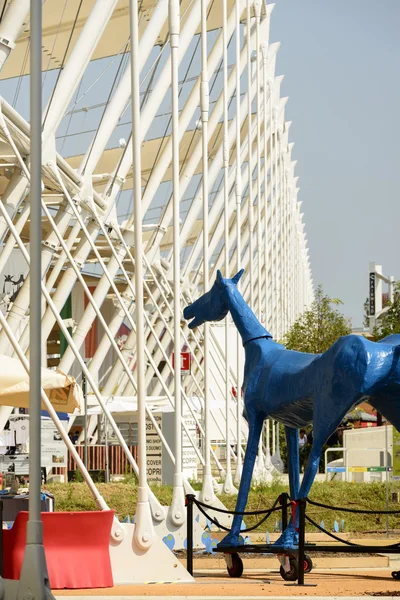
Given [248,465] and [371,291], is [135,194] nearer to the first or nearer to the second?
[248,465]

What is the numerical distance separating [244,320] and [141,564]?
12.8 ft

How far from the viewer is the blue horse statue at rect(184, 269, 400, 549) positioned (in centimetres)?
1363

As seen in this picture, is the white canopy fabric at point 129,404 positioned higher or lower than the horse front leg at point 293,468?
higher

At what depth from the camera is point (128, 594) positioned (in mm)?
11484

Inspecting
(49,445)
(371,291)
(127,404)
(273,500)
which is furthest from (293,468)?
(371,291)

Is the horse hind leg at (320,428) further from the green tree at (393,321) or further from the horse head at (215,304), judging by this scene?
the green tree at (393,321)

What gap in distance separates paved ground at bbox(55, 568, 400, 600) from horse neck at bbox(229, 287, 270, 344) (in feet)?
9.99

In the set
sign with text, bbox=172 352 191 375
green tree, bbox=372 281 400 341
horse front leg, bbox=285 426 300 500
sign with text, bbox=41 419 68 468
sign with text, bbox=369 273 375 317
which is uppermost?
sign with text, bbox=369 273 375 317

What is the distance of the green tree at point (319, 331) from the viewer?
182 feet

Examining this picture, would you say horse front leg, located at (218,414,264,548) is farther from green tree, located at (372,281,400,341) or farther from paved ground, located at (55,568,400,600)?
green tree, located at (372,281,400,341)

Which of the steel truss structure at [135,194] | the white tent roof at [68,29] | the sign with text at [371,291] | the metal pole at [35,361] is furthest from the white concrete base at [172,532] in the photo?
the sign with text at [371,291]

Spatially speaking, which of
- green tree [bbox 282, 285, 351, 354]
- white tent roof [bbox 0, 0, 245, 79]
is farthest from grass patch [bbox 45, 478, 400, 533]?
green tree [bbox 282, 285, 351, 354]

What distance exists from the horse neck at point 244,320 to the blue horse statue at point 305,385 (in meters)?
0.01

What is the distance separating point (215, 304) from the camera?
→ 16359 millimetres
